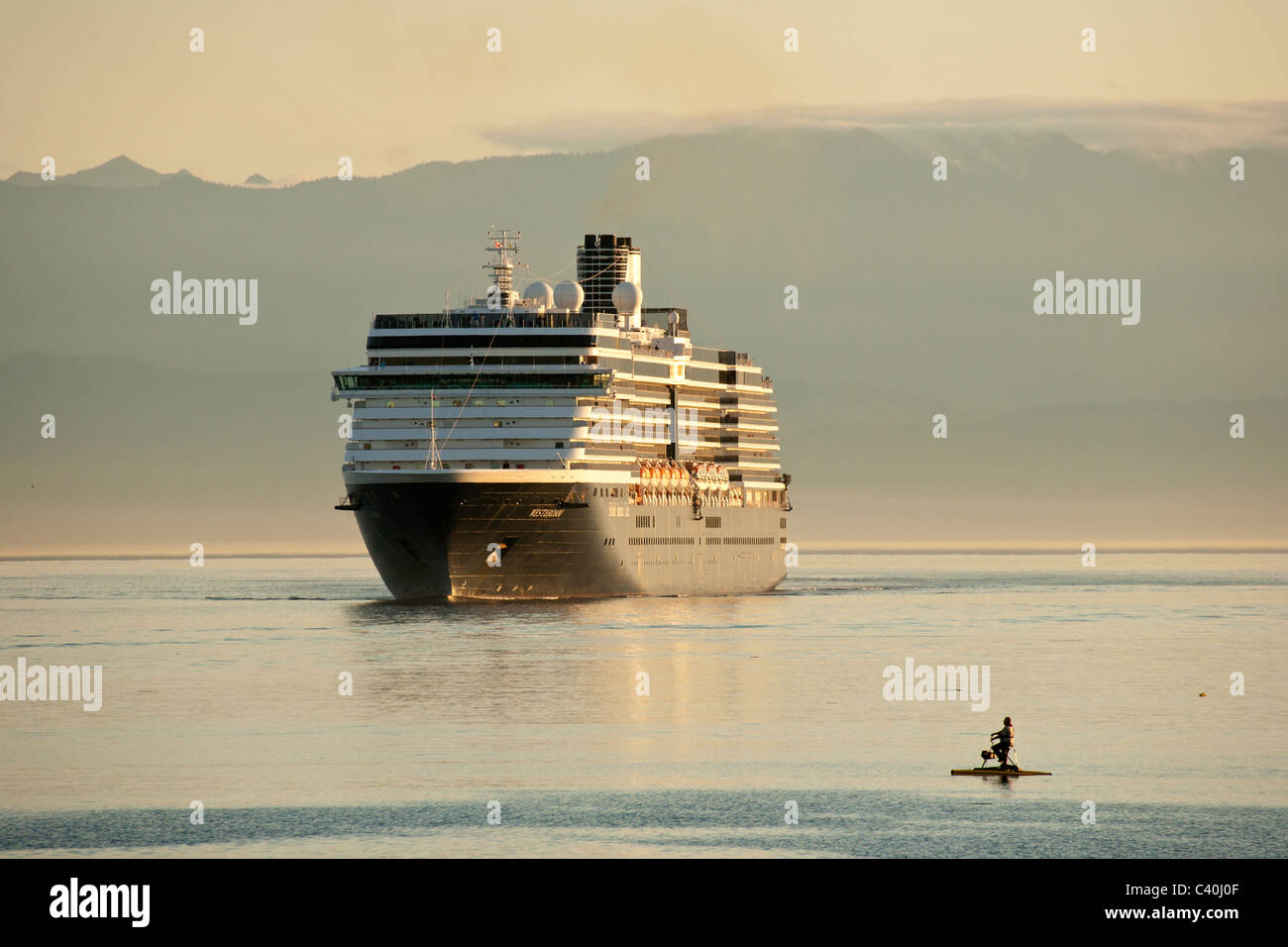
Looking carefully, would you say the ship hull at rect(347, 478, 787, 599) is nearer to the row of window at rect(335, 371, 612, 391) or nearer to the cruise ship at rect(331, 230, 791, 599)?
the cruise ship at rect(331, 230, 791, 599)

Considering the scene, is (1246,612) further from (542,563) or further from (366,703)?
(366,703)

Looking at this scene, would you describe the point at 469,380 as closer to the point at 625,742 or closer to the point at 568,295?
the point at 568,295

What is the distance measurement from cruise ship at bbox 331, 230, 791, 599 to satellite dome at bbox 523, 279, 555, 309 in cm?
65

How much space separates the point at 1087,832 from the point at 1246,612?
10526 cm

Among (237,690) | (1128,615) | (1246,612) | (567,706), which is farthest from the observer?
(1246,612)

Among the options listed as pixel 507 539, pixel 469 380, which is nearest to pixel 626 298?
pixel 469 380

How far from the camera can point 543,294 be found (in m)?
128

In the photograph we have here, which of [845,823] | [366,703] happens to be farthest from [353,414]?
[845,823]

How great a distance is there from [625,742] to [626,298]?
7760cm

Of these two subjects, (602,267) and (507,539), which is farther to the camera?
(602,267)

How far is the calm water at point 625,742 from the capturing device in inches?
1724

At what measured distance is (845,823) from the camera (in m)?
45.2

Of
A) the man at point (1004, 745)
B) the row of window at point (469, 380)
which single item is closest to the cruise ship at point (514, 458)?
the row of window at point (469, 380)

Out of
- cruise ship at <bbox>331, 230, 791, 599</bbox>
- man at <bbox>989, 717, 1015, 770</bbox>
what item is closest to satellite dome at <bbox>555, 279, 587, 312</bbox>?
cruise ship at <bbox>331, 230, 791, 599</bbox>
